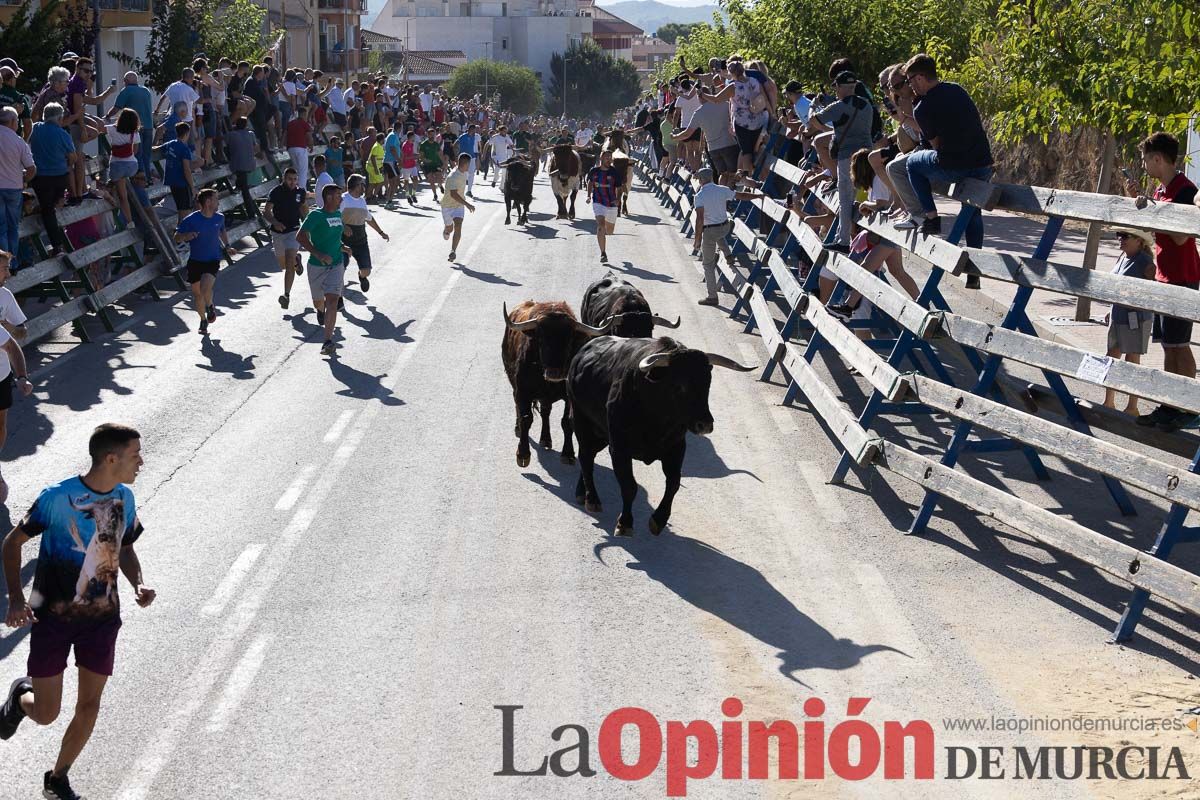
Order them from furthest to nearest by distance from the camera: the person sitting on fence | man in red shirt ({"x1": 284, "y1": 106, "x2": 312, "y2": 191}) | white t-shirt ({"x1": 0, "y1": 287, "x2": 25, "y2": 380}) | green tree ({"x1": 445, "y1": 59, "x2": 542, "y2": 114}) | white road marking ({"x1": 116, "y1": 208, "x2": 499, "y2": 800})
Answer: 1. green tree ({"x1": 445, "y1": 59, "x2": 542, "y2": 114})
2. man in red shirt ({"x1": 284, "y1": 106, "x2": 312, "y2": 191})
3. the person sitting on fence
4. white t-shirt ({"x1": 0, "y1": 287, "x2": 25, "y2": 380})
5. white road marking ({"x1": 116, "y1": 208, "x2": 499, "y2": 800})

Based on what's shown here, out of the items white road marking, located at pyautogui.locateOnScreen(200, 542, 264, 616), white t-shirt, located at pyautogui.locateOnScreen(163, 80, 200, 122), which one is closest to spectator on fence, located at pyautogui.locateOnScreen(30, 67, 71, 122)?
white t-shirt, located at pyautogui.locateOnScreen(163, 80, 200, 122)

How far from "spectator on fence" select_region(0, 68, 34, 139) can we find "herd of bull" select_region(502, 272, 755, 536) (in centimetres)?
880

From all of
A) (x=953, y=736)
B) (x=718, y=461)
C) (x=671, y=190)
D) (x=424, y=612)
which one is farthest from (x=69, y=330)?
(x=671, y=190)

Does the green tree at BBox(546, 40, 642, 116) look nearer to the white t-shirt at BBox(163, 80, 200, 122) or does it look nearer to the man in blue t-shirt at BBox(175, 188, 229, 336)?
the white t-shirt at BBox(163, 80, 200, 122)

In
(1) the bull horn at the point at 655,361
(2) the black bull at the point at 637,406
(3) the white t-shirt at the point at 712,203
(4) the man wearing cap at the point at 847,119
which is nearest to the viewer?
(1) the bull horn at the point at 655,361

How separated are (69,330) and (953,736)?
14.5 metres

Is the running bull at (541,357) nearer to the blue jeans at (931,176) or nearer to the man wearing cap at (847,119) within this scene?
the blue jeans at (931,176)

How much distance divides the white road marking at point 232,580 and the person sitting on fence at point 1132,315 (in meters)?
7.47

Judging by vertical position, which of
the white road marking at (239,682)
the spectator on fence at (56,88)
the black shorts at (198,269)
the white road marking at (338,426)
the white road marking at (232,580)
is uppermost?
the spectator on fence at (56,88)

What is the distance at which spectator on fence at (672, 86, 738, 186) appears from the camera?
2291 centimetres

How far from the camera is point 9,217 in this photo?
680 inches

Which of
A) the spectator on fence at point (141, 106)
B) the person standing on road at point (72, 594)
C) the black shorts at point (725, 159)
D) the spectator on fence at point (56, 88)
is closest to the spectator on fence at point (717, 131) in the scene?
the black shorts at point (725, 159)

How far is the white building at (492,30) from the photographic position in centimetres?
15650

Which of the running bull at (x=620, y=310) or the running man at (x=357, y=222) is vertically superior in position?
the running bull at (x=620, y=310)
